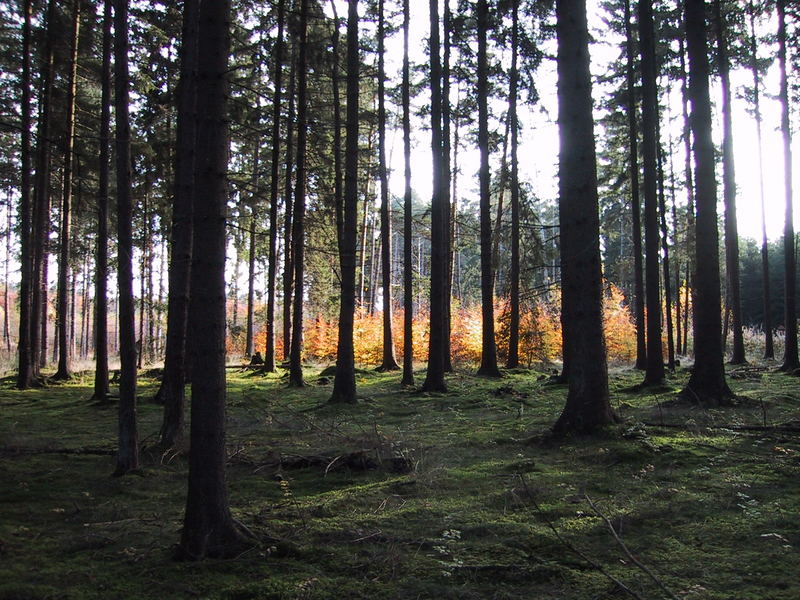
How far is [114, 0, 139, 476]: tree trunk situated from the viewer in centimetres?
622

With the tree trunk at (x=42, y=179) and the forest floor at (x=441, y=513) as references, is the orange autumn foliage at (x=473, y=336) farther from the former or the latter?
the forest floor at (x=441, y=513)

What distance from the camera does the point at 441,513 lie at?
190 inches

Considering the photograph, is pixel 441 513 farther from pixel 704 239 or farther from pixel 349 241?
pixel 349 241

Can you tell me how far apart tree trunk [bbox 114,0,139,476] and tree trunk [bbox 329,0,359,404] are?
614 centimetres

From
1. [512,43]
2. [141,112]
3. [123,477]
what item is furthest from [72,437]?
[512,43]

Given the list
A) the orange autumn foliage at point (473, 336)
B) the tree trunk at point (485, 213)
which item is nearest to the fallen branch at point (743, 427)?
the tree trunk at point (485, 213)

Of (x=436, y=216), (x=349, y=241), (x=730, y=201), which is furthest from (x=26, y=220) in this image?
(x=730, y=201)

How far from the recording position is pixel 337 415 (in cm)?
1116

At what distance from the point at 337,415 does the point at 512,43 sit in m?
13.7

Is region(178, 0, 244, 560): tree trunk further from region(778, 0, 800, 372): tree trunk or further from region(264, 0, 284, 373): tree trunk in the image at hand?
region(778, 0, 800, 372): tree trunk

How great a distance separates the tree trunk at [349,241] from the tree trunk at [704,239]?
261 inches

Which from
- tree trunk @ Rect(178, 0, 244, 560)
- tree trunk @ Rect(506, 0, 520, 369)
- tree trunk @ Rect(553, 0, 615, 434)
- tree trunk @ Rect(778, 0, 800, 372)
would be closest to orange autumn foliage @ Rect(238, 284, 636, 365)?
tree trunk @ Rect(506, 0, 520, 369)

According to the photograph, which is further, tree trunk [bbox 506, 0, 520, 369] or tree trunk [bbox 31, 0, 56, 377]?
tree trunk [bbox 506, 0, 520, 369]

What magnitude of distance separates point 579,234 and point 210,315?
5511mm
